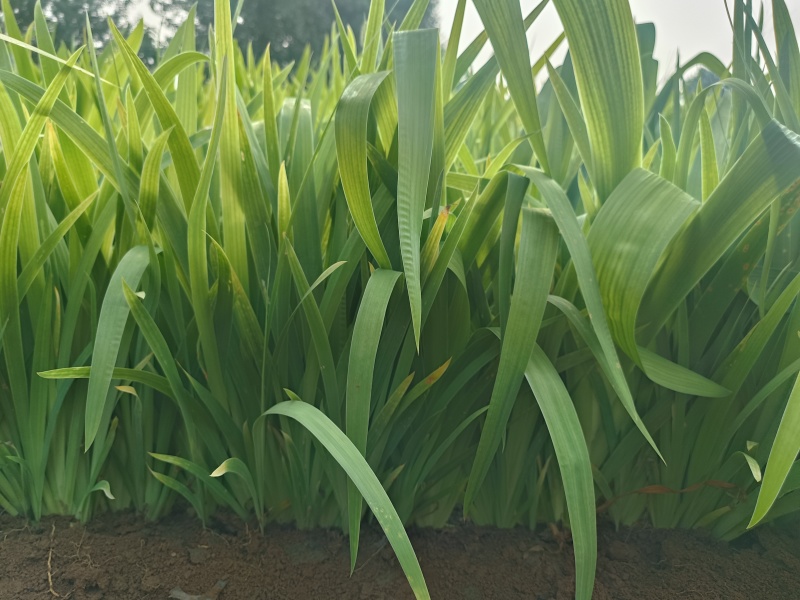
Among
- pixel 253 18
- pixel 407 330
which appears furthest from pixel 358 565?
pixel 253 18

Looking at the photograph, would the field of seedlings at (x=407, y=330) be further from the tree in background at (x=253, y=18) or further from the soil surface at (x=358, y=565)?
the tree in background at (x=253, y=18)

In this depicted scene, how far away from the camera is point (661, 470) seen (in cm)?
55

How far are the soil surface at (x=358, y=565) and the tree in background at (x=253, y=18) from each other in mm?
1140

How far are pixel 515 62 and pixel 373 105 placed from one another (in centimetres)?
12

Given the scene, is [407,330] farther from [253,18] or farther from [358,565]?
[253,18]

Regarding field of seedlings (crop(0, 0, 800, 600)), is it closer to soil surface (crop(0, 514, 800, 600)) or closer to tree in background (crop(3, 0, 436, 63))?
soil surface (crop(0, 514, 800, 600))

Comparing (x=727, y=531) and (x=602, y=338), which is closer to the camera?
(x=602, y=338)

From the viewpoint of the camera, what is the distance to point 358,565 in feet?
1.75

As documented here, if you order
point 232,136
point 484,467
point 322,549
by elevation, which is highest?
point 232,136

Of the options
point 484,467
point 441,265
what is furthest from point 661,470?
point 441,265

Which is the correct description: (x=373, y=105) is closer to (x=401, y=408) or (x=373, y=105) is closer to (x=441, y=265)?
Result: (x=441, y=265)

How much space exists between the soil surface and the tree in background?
44.9 inches

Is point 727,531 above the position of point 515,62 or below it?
below

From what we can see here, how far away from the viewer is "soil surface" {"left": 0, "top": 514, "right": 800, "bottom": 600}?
511 millimetres
